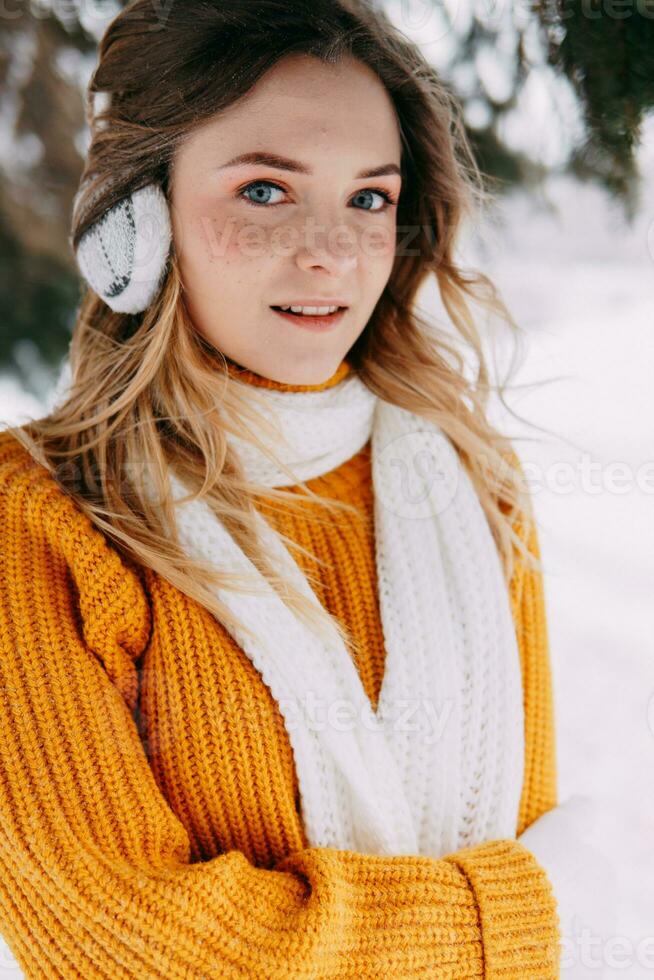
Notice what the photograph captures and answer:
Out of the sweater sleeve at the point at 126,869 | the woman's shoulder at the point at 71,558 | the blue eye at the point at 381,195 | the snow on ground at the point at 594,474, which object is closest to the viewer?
the sweater sleeve at the point at 126,869

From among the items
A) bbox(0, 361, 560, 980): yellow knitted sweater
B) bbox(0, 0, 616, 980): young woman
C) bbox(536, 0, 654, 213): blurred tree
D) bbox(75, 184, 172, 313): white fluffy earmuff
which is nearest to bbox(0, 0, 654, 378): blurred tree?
bbox(536, 0, 654, 213): blurred tree

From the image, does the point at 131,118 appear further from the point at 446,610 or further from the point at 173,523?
the point at 446,610

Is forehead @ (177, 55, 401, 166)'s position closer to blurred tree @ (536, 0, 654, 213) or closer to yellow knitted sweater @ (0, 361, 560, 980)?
blurred tree @ (536, 0, 654, 213)

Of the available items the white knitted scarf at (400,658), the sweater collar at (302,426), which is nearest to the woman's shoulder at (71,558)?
the white knitted scarf at (400,658)

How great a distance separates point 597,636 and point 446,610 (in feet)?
2.36

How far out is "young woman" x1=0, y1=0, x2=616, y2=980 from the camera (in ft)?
2.59

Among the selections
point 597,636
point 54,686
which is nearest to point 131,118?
point 54,686

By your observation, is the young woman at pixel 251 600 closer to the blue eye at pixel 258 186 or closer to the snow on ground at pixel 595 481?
the blue eye at pixel 258 186

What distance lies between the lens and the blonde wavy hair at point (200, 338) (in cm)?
89

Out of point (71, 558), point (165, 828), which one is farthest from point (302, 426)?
point (165, 828)

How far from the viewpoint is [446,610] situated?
1.05 meters

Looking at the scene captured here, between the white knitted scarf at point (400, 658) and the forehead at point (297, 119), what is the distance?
0.95 feet

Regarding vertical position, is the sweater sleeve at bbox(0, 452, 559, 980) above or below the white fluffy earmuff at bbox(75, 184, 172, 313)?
below

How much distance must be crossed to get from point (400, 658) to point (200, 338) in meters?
0.47
